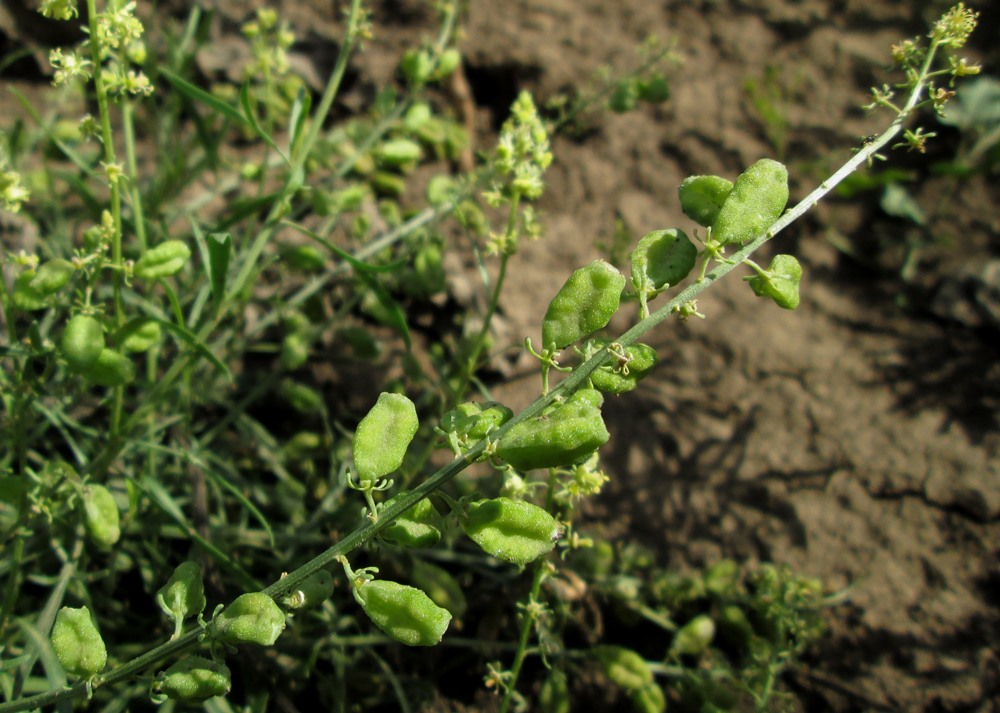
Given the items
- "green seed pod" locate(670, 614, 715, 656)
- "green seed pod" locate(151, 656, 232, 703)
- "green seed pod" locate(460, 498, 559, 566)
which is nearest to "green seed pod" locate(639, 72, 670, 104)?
"green seed pod" locate(670, 614, 715, 656)

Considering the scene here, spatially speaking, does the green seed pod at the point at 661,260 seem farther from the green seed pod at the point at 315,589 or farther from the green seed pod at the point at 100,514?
the green seed pod at the point at 100,514

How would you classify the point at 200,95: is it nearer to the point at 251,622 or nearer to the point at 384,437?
the point at 384,437

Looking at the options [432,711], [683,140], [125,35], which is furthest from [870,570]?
[125,35]

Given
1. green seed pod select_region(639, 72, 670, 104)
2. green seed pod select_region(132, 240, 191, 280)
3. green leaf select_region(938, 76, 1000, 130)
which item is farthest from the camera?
green leaf select_region(938, 76, 1000, 130)

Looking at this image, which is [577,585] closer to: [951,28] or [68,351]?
[68,351]

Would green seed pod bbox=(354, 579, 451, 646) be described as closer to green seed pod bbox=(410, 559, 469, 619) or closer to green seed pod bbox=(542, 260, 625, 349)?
green seed pod bbox=(542, 260, 625, 349)
